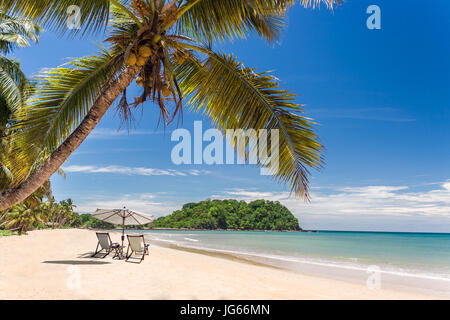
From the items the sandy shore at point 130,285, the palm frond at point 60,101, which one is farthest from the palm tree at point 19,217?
the palm frond at point 60,101

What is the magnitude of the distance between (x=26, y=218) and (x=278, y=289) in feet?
104

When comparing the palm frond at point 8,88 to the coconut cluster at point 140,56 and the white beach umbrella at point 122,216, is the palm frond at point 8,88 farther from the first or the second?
the coconut cluster at point 140,56

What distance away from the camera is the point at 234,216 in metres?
98.0

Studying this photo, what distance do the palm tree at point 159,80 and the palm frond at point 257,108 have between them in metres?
0.01

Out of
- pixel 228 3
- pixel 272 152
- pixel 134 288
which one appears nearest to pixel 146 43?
pixel 228 3

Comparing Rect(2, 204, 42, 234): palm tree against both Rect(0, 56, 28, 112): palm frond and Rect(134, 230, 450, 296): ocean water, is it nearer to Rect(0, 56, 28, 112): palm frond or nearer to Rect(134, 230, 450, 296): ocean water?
Rect(134, 230, 450, 296): ocean water

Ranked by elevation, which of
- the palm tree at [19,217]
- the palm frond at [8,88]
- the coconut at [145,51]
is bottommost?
the palm tree at [19,217]

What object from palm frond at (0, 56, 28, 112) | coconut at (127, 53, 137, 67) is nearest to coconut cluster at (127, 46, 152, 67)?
coconut at (127, 53, 137, 67)

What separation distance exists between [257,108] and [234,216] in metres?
96.0

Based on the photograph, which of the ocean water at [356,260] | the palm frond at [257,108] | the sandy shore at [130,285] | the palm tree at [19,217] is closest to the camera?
the palm frond at [257,108]

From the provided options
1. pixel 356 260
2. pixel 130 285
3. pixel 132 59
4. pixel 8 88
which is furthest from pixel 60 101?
pixel 356 260

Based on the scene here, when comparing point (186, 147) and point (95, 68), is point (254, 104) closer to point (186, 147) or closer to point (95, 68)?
point (186, 147)

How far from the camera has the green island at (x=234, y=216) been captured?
95938 millimetres
